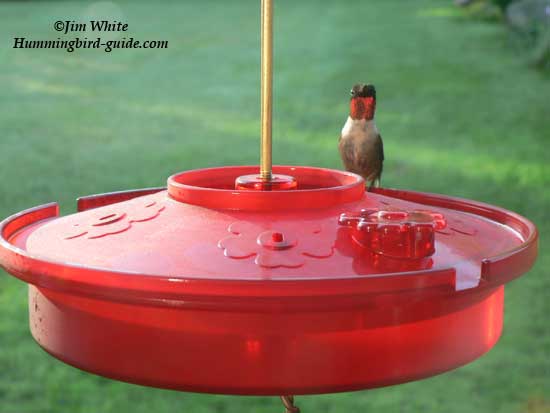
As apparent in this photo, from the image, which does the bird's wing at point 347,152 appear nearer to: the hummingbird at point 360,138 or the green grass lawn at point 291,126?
the hummingbird at point 360,138

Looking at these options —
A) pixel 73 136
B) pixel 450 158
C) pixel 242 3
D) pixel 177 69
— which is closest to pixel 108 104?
pixel 73 136

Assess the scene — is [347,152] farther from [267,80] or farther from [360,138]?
[267,80]

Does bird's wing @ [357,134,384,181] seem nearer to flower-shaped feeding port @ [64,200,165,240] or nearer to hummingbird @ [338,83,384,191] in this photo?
hummingbird @ [338,83,384,191]

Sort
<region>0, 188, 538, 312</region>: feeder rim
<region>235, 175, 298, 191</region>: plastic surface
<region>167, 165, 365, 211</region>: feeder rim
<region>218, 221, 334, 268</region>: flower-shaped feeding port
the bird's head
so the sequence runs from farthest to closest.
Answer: the bird's head
<region>235, 175, 298, 191</region>: plastic surface
<region>167, 165, 365, 211</region>: feeder rim
<region>218, 221, 334, 268</region>: flower-shaped feeding port
<region>0, 188, 538, 312</region>: feeder rim

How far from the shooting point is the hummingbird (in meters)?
Answer: 1.72

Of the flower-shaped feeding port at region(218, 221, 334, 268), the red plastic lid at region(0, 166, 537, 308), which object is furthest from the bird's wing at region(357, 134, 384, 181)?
the flower-shaped feeding port at region(218, 221, 334, 268)

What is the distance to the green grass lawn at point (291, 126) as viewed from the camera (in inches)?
170

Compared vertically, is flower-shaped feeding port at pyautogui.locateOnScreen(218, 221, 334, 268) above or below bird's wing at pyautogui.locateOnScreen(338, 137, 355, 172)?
below

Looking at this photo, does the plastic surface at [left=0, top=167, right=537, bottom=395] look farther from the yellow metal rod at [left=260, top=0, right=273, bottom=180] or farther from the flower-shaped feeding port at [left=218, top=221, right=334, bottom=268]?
the yellow metal rod at [left=260, top=0, right=273, bottom=180]

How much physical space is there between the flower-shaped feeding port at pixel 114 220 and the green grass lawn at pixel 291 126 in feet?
9.17

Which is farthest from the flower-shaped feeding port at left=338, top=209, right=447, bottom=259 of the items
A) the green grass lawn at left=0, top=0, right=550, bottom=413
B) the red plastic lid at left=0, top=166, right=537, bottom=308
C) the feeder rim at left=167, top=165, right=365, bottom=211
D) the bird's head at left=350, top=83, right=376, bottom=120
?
the green grass lawn at left=0, top=0, right=550, bottom=413

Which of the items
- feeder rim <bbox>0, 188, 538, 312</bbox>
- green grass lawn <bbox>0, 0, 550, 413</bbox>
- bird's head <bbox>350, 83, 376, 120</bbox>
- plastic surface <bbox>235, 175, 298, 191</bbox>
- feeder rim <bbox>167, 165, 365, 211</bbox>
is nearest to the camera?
feeder rim <bbox>0, 188, 538, 312</bbox>

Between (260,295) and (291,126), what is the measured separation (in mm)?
6940

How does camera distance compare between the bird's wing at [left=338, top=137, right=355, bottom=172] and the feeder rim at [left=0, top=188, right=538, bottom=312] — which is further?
the bird's wing at [left=338, top=137, right=355, bottom=172]
